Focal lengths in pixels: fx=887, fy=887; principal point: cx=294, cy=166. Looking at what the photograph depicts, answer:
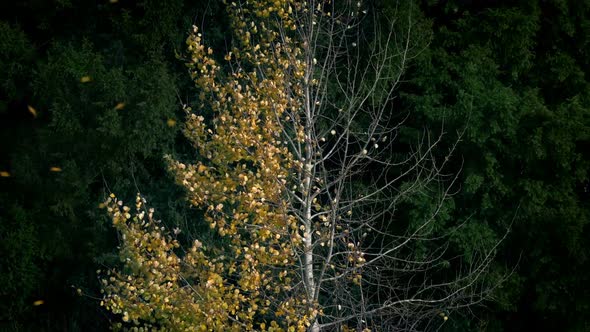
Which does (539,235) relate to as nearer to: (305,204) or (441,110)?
(441,110)

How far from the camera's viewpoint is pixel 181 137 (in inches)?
478

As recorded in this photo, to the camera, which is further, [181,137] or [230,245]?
[181,137]

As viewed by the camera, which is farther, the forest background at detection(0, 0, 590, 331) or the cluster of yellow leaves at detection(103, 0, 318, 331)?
the forest background at detection(0, 0, 590, 331)

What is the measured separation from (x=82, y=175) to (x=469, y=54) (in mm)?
5502

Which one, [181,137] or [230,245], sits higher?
[230,245]

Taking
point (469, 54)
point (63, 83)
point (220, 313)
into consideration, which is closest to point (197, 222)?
point (63, 83)

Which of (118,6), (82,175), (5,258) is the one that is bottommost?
(5,258)

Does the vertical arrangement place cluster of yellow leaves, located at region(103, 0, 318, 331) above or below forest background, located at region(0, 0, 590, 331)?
above

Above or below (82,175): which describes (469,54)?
above

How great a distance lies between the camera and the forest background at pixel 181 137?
11430mm

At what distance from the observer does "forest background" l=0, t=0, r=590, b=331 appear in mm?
11430

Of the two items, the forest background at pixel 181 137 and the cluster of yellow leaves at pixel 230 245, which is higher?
the cluster of yellow leaves at pixel 230 245

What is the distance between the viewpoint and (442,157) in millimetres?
11789

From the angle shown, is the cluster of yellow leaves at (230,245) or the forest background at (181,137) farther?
the forest background at (181,137)
